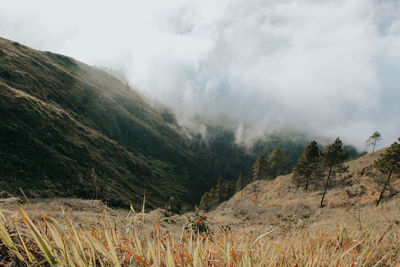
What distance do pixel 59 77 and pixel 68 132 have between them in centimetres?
7083

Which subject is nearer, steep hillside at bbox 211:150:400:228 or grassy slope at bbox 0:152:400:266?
grassy slope at bbox 0:152:400:266

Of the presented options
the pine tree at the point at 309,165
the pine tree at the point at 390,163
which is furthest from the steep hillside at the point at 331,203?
the pine tree at the point at 309,165

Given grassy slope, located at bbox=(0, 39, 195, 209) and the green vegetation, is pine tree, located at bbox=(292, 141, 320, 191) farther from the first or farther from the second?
grassy slope, located at bbox=(0, 39, 195, 209)

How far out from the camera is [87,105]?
116 metres

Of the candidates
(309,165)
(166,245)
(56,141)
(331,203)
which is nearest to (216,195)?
(309,165)

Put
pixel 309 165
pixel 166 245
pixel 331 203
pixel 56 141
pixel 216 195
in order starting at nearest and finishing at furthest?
pixel 166 245 < pixel 331 203 < pixel 309 165 < pixel 56 141 < pixel 216 195

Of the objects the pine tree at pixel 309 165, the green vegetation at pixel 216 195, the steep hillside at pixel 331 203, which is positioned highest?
the pine tree at pixel 309 165

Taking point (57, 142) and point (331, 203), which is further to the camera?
point (57, 142)

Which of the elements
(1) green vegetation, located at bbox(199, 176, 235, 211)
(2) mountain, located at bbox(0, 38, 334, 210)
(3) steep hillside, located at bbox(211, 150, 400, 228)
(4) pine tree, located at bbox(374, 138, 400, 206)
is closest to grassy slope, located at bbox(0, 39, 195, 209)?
(2) mountain, located at bbox(0, 38, 334, 210)

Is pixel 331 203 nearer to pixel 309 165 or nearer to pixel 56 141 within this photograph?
pixel 309 165

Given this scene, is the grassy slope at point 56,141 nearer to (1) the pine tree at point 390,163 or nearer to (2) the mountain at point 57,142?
(2) the mountain at point 57,142

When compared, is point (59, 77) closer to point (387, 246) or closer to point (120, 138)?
point (120, 138)

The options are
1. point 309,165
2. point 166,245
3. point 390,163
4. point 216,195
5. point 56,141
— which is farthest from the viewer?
point 216,195


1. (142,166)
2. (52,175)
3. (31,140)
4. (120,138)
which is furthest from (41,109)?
(120,138)
